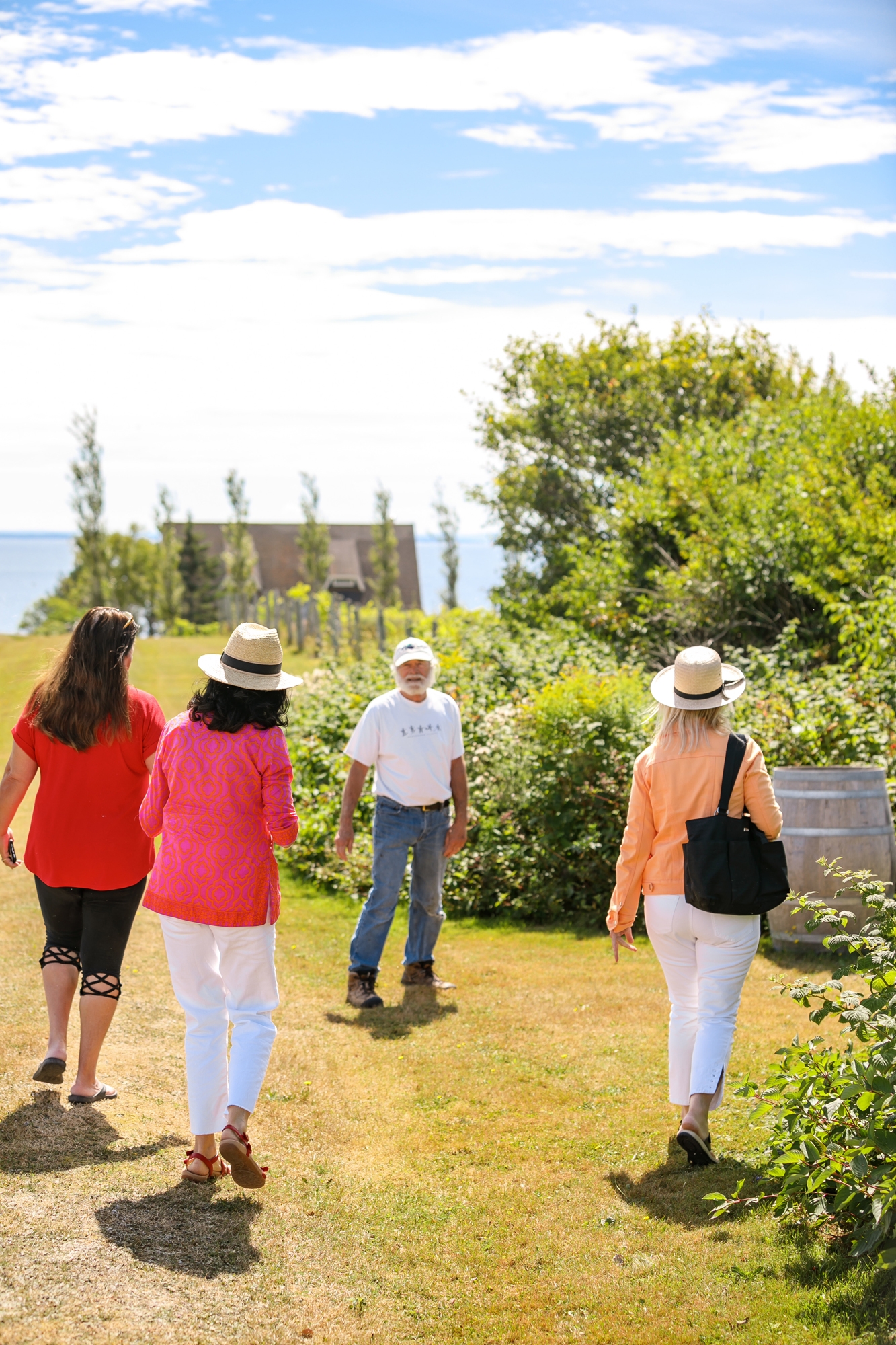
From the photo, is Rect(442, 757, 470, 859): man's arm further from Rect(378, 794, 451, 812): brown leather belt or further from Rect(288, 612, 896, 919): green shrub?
Rect(288, 612, 896, 919): green shrub

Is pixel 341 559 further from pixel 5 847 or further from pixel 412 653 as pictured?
pixel 5 847

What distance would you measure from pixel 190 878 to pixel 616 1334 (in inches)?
76.1

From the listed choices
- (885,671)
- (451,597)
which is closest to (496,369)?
(885,671)

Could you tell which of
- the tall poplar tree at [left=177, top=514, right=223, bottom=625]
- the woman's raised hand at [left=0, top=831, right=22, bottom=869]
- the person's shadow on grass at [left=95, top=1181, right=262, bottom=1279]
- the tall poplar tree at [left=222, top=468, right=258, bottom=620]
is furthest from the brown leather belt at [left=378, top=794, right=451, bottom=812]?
the tall poplar tree at [left=177, top=514, right=223, bottom=625]

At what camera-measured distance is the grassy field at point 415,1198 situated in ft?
11.3

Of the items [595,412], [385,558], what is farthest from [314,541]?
[595,412]

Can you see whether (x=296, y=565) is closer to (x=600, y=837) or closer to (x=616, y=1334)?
(x=600, y=837)

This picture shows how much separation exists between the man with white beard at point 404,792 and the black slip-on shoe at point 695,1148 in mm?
2418

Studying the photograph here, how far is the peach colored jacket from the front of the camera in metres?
4.49

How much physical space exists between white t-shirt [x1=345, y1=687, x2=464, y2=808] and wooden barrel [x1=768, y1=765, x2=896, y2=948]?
2.05 m

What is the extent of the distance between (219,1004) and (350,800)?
2.43m

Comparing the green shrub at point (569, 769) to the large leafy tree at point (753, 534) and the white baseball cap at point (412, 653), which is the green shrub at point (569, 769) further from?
the white baseball cap at point (412, 653)

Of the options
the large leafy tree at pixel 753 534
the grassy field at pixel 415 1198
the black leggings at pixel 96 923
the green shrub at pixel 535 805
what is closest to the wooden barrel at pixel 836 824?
the grassy field at pixel 415 1198

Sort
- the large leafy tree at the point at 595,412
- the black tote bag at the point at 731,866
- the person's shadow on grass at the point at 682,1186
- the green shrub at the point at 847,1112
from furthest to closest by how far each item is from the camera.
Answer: the large leafy tree at the point at 595,412, the black tote bag at the point at 731,866, the person's shadow on grass at the point at 682,1186, the green shrub at the point at 847,1112
